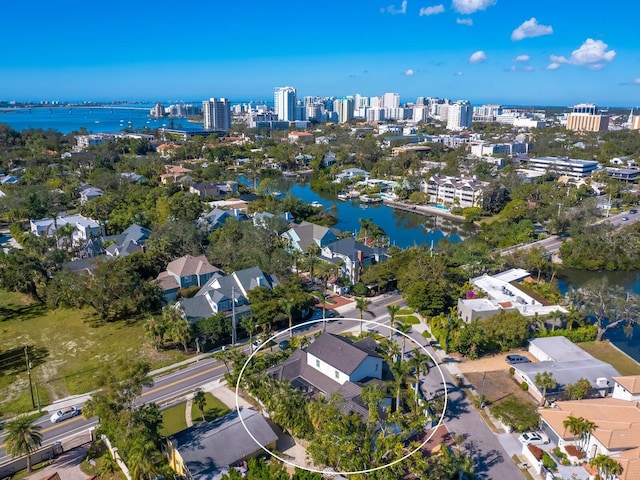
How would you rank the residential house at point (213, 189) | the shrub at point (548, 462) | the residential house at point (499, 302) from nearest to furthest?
the shrub at point (548, 462), the residential house at point (499, 302), the residential house at point (213, 189)

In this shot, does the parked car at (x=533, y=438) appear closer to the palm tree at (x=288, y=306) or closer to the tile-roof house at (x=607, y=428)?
the tile-roof house at (x=607, y=428)

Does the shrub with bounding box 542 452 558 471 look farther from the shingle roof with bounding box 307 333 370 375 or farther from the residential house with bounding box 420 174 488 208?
the residential house with bounding box 420 174 488 208

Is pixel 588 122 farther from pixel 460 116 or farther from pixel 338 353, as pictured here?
pixel 338 353

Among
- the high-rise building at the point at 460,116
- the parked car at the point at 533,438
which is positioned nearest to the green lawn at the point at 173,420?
the parked car at the point at 533,438

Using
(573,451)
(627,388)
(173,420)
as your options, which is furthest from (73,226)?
(627,388)

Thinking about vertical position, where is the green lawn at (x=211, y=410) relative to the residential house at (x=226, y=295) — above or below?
below

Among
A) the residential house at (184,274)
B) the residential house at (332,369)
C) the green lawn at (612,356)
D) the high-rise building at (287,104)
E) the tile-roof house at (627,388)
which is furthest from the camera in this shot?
the high-rise building at (287,104)

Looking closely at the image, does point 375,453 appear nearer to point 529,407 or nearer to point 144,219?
point 529,407
